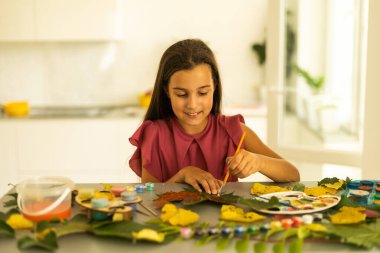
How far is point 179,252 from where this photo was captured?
862mm

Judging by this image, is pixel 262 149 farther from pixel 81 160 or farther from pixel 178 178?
pixel 81 160

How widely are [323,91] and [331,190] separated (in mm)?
1973

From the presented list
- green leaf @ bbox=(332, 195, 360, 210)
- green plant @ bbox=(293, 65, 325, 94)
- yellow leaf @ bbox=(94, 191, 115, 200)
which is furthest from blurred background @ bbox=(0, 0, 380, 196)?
yellow leaf @ bbox=(94, 191, 115, 200)

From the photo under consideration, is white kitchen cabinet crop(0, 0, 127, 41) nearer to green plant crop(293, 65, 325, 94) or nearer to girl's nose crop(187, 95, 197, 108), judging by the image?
green plant crop(293, 65, 325, 94)

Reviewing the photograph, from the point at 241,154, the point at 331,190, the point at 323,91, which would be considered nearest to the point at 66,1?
the point at 323,91

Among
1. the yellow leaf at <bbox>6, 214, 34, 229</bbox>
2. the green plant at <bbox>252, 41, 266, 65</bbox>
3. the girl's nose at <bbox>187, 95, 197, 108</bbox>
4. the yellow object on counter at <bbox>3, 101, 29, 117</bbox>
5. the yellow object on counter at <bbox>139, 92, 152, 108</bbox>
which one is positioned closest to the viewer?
the yellow leaf at <bbox>6, 214, 34, 229</bbox>

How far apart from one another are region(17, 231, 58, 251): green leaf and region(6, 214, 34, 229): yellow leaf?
0.08 metres

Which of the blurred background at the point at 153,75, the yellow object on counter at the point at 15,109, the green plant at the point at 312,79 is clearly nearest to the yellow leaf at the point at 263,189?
the blurred background at the point at 153,75

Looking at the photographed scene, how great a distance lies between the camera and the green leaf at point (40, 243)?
2.82 ft

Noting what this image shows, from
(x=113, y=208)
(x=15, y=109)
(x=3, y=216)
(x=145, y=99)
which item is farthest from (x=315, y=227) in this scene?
(x=15, y=109)

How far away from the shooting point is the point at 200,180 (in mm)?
1249

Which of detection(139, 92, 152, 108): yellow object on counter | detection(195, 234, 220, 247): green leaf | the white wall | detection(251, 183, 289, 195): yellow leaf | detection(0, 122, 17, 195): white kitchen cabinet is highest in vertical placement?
the white wall

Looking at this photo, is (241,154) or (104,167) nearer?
(241,154)

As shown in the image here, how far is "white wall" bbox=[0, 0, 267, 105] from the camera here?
3961 mm
